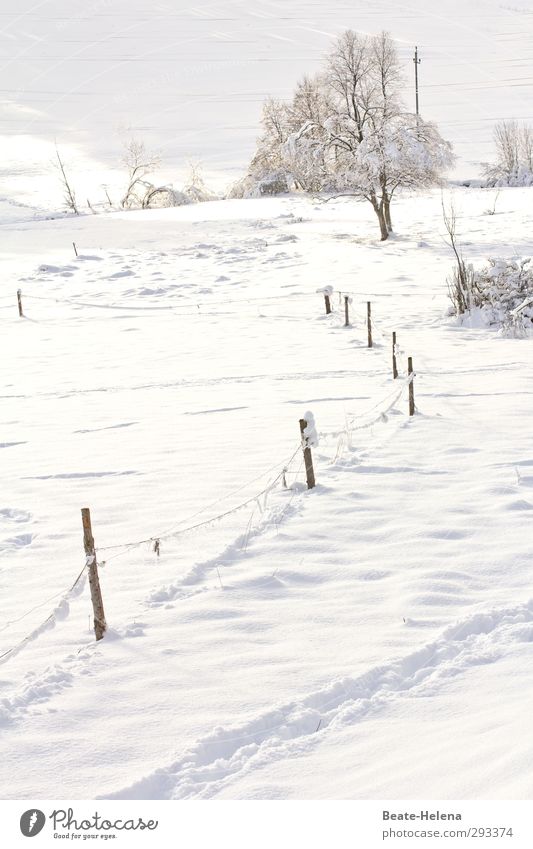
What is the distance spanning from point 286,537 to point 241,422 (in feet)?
11.3

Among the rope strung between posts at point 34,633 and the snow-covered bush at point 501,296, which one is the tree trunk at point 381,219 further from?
the rope strung between posts at point 34,633

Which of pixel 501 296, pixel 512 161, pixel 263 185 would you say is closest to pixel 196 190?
pixel 263 185

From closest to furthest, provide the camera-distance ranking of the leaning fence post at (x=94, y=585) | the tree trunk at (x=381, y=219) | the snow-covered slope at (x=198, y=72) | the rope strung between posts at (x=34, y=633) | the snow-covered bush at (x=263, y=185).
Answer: the rope strung between posts at (x=34, y=633)
the leaning fence post at (x=94, y=585)
the tree trunk at (x=381, y=219)
the snow-covered bush at (x=263, y=185)
the snow-covered slope at (x=198, y=72)

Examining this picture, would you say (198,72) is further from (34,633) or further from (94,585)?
(34,633)

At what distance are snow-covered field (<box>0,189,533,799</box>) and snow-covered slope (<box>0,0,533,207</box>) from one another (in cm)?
3285

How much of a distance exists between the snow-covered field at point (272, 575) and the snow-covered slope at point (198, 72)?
108 ft

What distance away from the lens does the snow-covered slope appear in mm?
55000

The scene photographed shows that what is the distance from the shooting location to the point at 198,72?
265 ft

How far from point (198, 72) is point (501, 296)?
74.0 m

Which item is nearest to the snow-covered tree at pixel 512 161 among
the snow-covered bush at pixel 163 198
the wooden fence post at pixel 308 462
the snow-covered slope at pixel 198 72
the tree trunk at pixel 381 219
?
the snow-covered slope at pixel 198 72

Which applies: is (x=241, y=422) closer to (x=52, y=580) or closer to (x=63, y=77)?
(x=52, y=580)

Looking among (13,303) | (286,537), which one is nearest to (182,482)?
(286,537)

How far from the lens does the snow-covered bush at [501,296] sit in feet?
44.8

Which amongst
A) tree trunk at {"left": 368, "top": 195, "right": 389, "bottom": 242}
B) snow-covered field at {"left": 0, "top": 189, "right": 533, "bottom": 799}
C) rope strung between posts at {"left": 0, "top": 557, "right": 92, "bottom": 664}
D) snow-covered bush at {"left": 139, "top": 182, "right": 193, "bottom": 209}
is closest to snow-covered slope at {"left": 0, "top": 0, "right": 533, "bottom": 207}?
snow-covered bush at {"left": 139, "top": 182, "right": 193, "bottom": 209}
